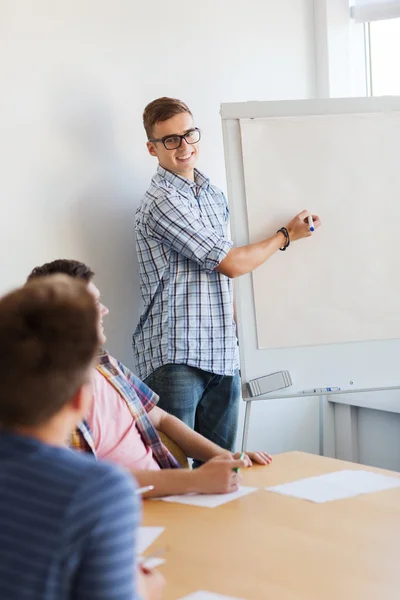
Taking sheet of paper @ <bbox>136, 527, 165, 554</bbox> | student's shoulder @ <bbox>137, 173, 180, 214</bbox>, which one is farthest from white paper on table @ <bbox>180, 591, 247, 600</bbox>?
student's shoulder @ <bbox>137, 173, 180, 214</bbox>

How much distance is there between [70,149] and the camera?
8.97 ft

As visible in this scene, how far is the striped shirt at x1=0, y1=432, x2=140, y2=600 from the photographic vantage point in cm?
78

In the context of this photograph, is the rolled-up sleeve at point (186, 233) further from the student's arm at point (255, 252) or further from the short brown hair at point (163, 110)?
the short brown hair at point (163, 110)

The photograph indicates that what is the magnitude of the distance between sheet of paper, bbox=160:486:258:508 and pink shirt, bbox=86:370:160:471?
0.67ft

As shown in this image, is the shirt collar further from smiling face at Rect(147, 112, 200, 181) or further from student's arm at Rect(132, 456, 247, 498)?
student's arm at Rect(132, 456, 247, 498)

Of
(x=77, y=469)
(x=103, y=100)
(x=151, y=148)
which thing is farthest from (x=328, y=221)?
(x=77, y=469)

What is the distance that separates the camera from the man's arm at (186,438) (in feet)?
6.88

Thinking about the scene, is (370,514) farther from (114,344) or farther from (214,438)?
(114,344)

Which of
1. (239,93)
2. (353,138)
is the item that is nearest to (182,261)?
(353,138)

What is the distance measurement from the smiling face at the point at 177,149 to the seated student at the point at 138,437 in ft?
3.23

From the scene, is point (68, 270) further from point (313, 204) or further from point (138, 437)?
point (313, 204)

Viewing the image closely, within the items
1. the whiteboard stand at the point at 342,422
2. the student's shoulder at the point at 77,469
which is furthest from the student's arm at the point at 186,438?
the whiteboard stand at the point at 342,422

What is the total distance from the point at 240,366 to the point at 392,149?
38.2 inches

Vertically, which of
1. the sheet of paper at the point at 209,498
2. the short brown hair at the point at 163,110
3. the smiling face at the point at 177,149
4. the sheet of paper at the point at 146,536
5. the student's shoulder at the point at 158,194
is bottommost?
the sheet of paper at the point at 209,498
